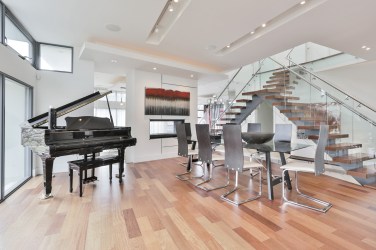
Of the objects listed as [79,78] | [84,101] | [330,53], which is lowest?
[84,101]

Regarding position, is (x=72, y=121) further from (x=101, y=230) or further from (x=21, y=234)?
(x=101, y=230)

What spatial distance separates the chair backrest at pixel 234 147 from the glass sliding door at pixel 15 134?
362 cm

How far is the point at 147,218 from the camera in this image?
7.72ft

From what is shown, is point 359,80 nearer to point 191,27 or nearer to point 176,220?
point 191,27

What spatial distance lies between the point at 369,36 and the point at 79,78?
6468mm

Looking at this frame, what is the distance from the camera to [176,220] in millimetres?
2311

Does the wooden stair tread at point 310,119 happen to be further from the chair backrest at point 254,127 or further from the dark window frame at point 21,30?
the dark window frame at point 21,30

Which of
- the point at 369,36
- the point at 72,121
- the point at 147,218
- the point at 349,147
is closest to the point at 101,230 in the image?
the point at 147,218

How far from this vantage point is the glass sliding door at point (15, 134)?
321cm

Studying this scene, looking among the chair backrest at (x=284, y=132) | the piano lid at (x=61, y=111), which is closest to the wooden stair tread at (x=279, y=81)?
the chair backrest at (x=284, y=132)

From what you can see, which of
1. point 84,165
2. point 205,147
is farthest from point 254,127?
point 84,165

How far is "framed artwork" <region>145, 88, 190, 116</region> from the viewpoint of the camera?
570 centimetres

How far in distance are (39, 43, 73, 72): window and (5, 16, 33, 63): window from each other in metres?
0.26

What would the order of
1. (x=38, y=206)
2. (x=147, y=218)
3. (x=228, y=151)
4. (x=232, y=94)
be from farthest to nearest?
(x=232, y=94), (x=228, y=151), (x=38, y=206), (x=147, y=218)
